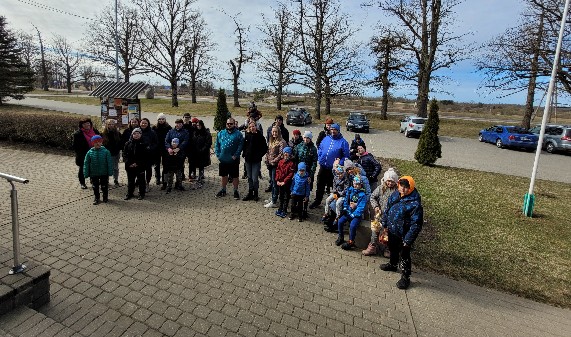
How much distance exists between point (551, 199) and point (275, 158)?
8975 mm

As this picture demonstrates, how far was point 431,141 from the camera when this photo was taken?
1372 centimetres

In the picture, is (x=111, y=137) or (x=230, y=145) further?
(x=111, y=137)

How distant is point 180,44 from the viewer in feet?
134

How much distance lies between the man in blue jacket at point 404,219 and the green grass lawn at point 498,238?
949 mm

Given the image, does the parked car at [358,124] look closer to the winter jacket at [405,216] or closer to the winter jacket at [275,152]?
the winter jacket at [275,152]

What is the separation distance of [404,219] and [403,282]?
0.94 m

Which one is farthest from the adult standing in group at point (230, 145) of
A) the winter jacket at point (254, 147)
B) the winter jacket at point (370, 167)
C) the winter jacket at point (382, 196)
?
the winter jacket at point (382, 196)

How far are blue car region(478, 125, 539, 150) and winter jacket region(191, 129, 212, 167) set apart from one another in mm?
20865

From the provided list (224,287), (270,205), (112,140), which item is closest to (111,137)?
(112,140)

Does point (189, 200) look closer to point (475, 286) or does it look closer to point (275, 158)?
point (275, 158)

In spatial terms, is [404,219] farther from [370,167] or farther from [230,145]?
[230,145]

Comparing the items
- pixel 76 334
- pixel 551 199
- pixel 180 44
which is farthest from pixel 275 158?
pixel 180 44

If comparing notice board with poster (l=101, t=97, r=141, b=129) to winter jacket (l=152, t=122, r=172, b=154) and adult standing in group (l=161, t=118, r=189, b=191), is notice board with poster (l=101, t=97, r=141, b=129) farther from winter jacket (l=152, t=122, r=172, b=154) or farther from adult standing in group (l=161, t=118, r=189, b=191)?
adult standing in group (l=161, t=118, r=189, b=191)

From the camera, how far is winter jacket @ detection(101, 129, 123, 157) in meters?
8.15
